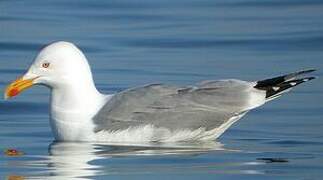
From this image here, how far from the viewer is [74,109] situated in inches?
534

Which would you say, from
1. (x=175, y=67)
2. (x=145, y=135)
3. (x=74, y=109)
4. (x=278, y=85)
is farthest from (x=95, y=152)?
(x=175, y=67)

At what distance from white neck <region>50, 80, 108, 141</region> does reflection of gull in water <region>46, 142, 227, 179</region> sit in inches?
4.1

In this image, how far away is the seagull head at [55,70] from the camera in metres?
13.5

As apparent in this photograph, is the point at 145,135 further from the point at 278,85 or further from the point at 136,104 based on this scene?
the point at 278,85

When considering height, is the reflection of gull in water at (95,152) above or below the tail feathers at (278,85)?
below

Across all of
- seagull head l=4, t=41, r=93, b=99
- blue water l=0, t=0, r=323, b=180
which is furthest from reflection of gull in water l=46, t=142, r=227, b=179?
seagull head l=4, t=41, r=93, b=99

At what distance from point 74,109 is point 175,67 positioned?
4468 millimetres

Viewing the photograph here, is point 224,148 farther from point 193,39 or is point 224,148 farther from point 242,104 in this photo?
point 193,39

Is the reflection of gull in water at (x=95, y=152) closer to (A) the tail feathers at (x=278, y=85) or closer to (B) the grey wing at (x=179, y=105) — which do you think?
(B) the grey wing at (x=179, y=105)

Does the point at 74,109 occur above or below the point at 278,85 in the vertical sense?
below

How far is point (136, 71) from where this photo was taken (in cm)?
1759

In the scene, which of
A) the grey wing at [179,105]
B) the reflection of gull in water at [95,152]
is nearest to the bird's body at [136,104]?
the grey wing at [179,105]

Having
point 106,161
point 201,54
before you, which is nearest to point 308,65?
point 201,54

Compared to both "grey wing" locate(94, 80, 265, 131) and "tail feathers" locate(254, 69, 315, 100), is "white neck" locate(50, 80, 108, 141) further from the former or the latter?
"tail feathers" locate(254, 69, 315, 100)
